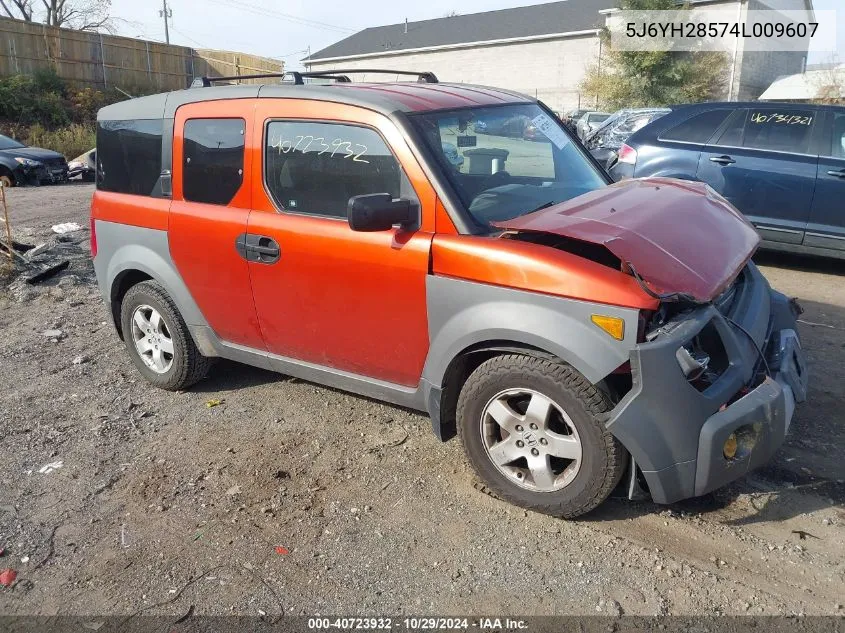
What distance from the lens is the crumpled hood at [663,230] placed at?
3.00 metres

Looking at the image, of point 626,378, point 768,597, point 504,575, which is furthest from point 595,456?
point 768,597

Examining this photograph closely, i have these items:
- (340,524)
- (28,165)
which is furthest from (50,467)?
(28,165)

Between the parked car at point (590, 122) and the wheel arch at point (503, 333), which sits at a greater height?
the parked car at point (590, 122)

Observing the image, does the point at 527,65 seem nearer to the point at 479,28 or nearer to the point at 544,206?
the point at 479,28

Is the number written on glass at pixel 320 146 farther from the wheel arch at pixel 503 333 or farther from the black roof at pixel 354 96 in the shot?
the wheel arch at pixel 503 333

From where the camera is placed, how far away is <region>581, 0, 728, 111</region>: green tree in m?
33.3

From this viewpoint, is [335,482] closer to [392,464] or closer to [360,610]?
[392,464]

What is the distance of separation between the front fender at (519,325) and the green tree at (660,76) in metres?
33.3

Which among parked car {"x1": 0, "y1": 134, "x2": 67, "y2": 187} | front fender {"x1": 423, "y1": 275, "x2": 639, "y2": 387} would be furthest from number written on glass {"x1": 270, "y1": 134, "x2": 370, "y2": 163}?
parked car {"x1": 0, "y1": 134, "x2": 67, "y2": 187}

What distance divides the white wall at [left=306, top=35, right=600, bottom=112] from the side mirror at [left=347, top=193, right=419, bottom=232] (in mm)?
35815

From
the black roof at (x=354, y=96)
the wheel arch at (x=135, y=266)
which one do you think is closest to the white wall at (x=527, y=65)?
the wheel arch at (x=135, y=266)

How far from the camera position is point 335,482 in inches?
147

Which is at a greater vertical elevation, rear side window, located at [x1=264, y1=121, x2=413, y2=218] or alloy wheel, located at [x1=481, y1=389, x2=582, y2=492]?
rear side window, located at [x1=264, y1=121, x2=413, y2=218]

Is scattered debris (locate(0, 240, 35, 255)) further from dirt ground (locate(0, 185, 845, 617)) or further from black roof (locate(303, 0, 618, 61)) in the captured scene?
black roof (locate(303, 0, 618, 61))
